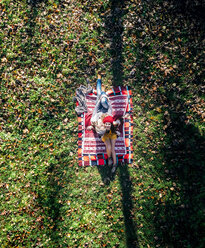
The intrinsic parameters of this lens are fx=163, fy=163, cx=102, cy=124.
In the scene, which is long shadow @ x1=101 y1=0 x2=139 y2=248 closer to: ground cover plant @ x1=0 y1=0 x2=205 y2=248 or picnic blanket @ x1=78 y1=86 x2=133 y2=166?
ground cover plant @ x1=0 y1=0 x2=205 y2=248

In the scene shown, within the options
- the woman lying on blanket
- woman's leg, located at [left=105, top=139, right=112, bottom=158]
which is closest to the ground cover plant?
woman's leg, located at [left=105, top=139, right=112, bottom=158]

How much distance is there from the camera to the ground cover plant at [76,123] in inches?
207

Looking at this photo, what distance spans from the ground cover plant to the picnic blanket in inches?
9.9

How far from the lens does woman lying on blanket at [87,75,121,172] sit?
15.4 feet

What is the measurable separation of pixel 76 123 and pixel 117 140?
5.35ft

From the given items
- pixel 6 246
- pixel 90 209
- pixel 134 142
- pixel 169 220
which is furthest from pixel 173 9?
pixel 6 246

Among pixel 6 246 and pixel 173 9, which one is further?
pixel 173 9

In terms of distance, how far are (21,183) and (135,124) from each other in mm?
4530

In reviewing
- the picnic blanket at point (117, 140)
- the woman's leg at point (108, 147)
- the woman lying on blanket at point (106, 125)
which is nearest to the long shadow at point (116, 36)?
the picnic blanket at point (117, 140)

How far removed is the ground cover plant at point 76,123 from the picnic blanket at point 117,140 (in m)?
0.25

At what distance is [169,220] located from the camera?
5.09 m

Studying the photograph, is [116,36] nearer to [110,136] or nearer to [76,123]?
[76,123]

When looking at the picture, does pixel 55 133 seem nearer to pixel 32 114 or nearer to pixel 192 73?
pixel 32 114

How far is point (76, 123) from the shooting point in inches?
237
